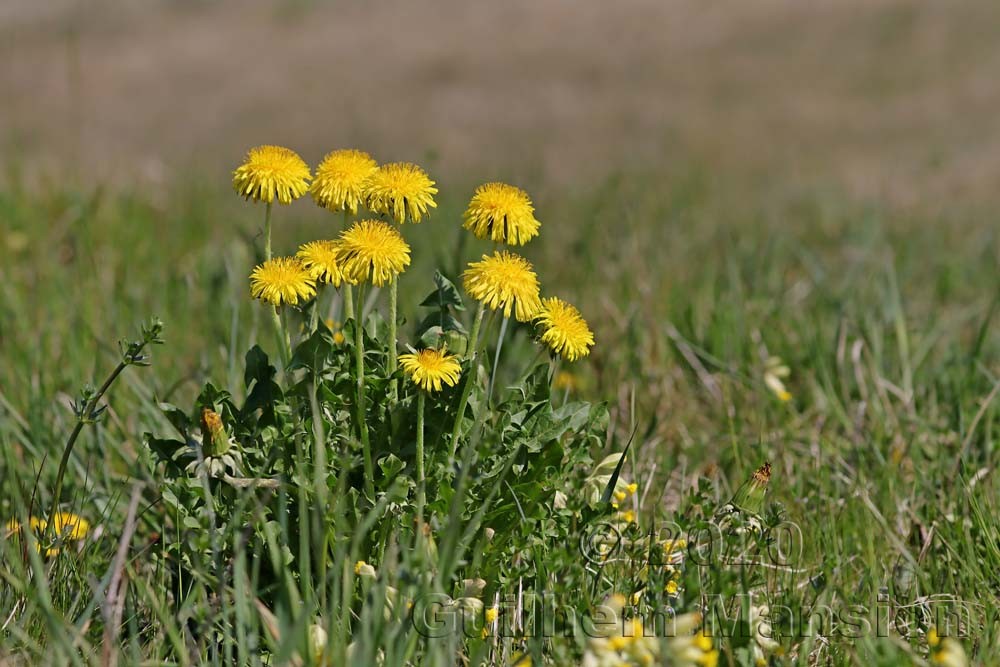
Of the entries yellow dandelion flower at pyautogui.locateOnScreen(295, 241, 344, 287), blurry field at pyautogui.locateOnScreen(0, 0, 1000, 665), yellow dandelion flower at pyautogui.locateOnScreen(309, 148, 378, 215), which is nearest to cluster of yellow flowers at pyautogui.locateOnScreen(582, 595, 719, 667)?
blurry field at pyautogui.locateOnScreen(0, 0, 1000, 665)

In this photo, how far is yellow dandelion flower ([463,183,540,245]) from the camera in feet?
5.60

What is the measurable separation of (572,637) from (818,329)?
1.86 metres

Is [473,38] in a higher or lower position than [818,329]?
higher

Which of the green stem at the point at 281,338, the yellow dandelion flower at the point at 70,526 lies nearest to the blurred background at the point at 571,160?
the yellow dandelion flower at the point at 70,526

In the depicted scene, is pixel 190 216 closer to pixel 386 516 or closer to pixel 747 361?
pixel 747 361

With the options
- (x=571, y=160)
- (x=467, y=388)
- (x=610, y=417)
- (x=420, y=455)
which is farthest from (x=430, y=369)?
(x=571, y=160)

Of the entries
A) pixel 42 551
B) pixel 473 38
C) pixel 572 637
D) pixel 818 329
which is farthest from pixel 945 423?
pixel 473 38

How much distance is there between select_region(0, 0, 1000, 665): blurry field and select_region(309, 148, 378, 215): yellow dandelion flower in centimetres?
70

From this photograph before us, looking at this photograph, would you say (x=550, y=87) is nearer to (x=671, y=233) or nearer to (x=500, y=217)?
(x=671, y=233)

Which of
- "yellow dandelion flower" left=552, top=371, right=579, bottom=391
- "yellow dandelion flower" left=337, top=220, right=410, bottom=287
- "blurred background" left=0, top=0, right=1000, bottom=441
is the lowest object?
"yellow dandelion flower" left=552, top=371, right=579, bottom=391

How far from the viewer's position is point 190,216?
4.99 m

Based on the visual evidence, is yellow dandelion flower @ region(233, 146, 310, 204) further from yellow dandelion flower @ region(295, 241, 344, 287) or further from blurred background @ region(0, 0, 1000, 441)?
blurred background @ region(0, 0, 1000, 441)

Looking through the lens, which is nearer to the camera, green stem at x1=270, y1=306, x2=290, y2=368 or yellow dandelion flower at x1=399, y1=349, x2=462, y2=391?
yellow dandelion flower at x1=399, y1=349, x2=462, y2=391

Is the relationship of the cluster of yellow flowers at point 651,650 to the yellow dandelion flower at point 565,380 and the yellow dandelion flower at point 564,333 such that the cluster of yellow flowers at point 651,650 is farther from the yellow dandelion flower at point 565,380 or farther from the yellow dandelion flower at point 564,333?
the yellow dandelion flower at point 565,380
